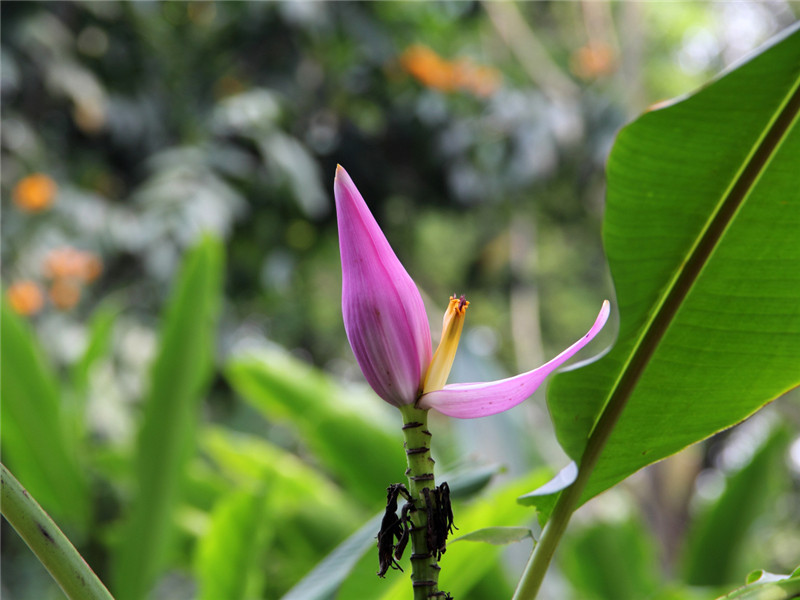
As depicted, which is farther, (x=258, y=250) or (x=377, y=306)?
(x=258, y=250)

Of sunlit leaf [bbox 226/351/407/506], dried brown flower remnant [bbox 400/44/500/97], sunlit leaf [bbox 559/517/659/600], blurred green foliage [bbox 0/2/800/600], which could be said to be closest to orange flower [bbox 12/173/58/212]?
blurred green foliage [bbox 0/2/800/600]

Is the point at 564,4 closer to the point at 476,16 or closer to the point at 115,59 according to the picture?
the point at 476,16

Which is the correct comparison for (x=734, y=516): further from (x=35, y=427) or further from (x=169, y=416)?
(x=35, y=427)

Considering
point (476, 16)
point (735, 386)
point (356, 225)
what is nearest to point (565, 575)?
point (735, 386)

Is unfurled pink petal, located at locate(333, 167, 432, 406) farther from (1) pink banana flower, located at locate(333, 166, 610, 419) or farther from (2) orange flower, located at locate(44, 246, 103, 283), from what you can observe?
(2) orange flower, located at locate(44, 246, 103, 283)

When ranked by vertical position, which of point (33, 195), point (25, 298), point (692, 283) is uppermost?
point (33, 195)

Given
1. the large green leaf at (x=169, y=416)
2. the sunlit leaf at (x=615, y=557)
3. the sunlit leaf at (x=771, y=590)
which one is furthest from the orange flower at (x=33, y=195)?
the sunlit leaf at (x=771, y=590)

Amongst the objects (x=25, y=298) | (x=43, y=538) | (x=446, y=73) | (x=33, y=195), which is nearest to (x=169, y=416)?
(x=43, y=538)
